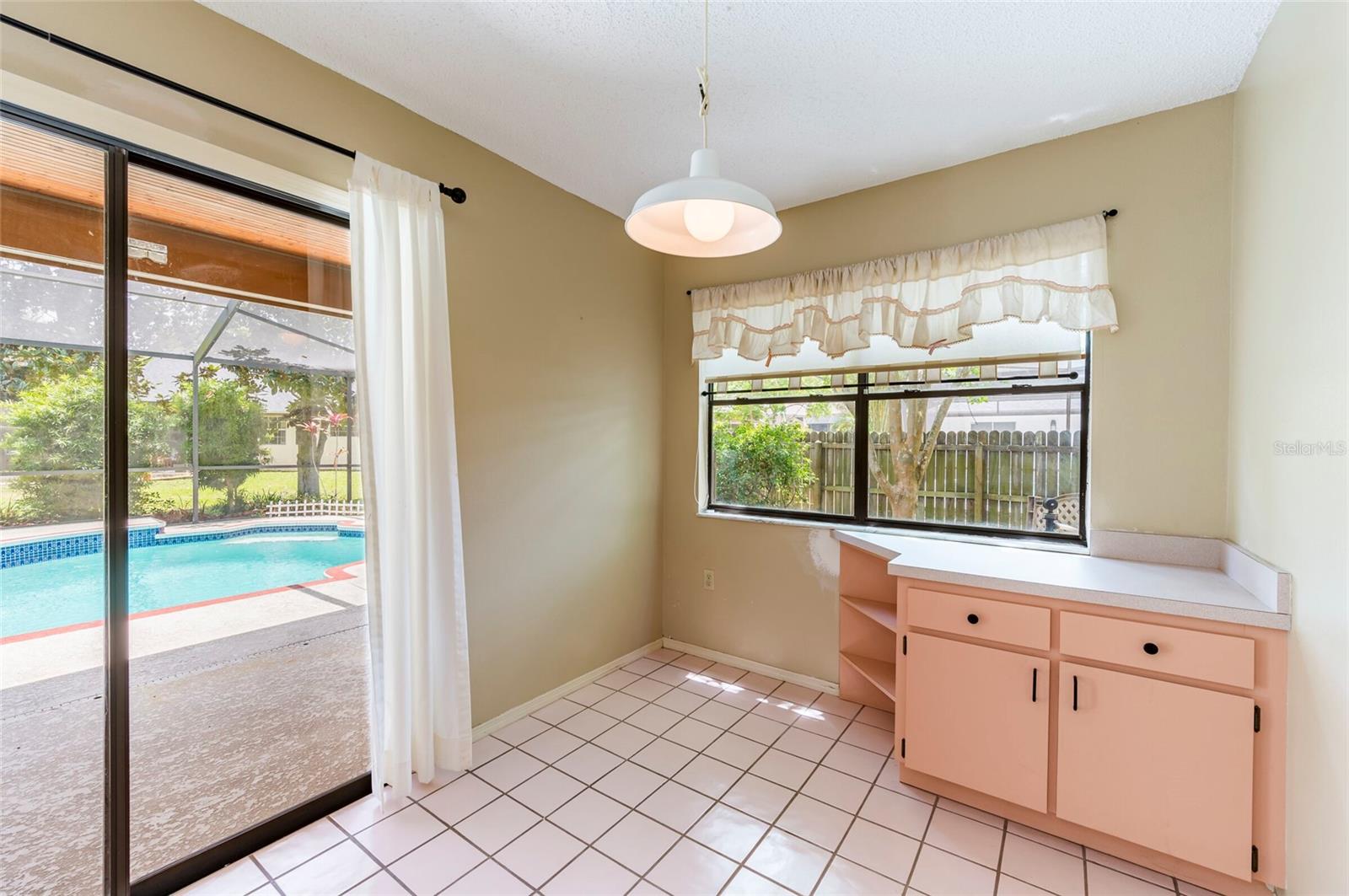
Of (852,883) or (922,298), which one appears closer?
(852,883)

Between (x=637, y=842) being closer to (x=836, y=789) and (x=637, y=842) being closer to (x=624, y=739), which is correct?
(x=624, y=739)

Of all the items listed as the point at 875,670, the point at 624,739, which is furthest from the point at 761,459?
the point at 624,739

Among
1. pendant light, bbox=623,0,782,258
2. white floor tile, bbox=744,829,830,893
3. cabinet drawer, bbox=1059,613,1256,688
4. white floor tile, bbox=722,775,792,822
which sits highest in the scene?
pendant light, bbox=623,0,782,258

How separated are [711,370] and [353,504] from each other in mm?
2106

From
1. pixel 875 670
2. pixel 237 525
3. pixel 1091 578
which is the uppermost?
pixel 237 525

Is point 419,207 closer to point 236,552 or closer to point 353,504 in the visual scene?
point 353,504

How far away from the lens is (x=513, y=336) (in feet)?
8.70

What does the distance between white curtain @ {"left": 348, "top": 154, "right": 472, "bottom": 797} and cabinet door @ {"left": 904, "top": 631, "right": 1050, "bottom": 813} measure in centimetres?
179

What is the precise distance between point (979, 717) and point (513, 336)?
2488mm

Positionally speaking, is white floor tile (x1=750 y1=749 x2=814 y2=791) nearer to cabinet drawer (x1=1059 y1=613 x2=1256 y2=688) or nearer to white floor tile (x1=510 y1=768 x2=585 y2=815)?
white floor tile (x1=510 y1=768 x2=585 y2=815)

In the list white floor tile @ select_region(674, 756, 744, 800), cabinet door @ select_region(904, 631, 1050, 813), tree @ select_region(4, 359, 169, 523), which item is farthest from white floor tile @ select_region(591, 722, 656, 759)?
tree @ select_region(4, 359, 169, 523)

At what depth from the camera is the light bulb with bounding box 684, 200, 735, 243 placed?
1.47 metres

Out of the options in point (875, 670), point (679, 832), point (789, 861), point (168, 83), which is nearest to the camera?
point (168, 83)

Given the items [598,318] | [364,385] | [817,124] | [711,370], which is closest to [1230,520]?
[817,124]
